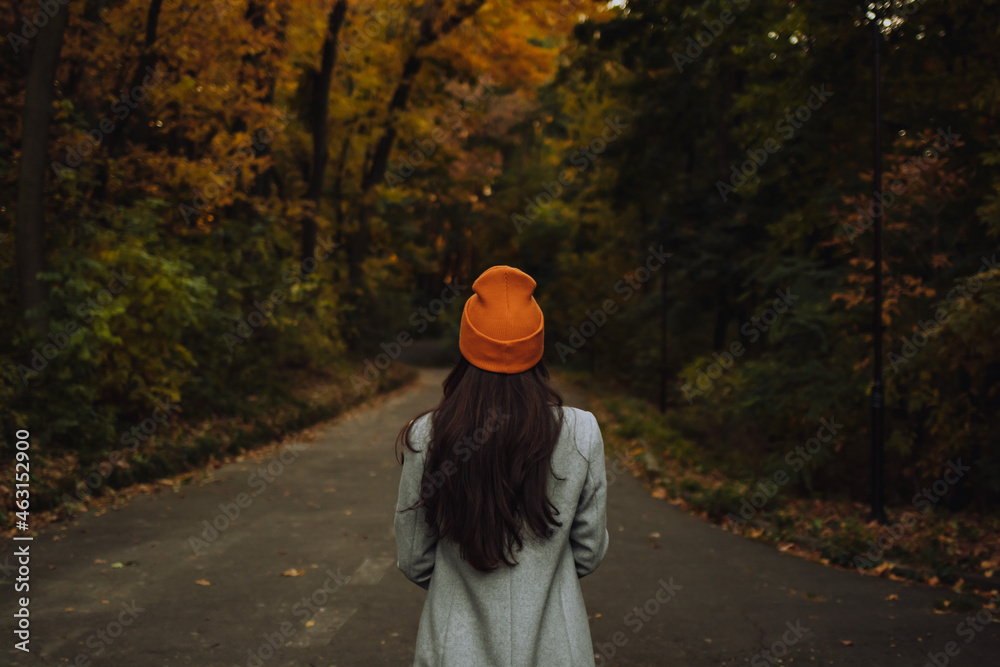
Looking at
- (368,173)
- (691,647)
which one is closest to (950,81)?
(691,647)

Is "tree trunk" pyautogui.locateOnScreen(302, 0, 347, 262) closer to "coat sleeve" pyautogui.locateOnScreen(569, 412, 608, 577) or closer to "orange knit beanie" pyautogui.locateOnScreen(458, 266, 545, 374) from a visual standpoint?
"orange knit beanie" pyautogui.locateOnScreen(458, 266, 545, 374)

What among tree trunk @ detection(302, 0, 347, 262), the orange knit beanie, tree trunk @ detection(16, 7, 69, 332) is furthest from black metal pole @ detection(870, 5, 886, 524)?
tree trunk @ detection(302, 0, 347, 262)

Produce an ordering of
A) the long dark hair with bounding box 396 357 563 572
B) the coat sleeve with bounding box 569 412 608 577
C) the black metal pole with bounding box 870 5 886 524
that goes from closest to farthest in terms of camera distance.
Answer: the long dark hair with bounding box 396 357 563 572, the coat sleeve with bounding box 569 412 608 577, the black metal pole with bounding box 870 5 886 524

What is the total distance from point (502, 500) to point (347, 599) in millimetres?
4531

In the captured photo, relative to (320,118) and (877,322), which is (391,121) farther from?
(877,322)

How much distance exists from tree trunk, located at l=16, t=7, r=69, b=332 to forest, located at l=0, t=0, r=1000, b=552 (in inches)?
1.2

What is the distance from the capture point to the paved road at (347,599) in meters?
5.25

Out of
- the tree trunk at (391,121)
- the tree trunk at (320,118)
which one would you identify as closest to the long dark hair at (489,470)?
the tree trunk at (320,118)

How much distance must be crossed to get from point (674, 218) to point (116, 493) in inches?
589

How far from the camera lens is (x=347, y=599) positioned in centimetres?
628

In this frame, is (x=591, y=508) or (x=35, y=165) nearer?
(x=591, y=508)

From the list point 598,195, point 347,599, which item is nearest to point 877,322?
point 347,599

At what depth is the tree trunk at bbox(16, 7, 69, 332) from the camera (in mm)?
9227

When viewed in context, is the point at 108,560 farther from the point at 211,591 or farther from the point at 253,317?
the point at 253,317
